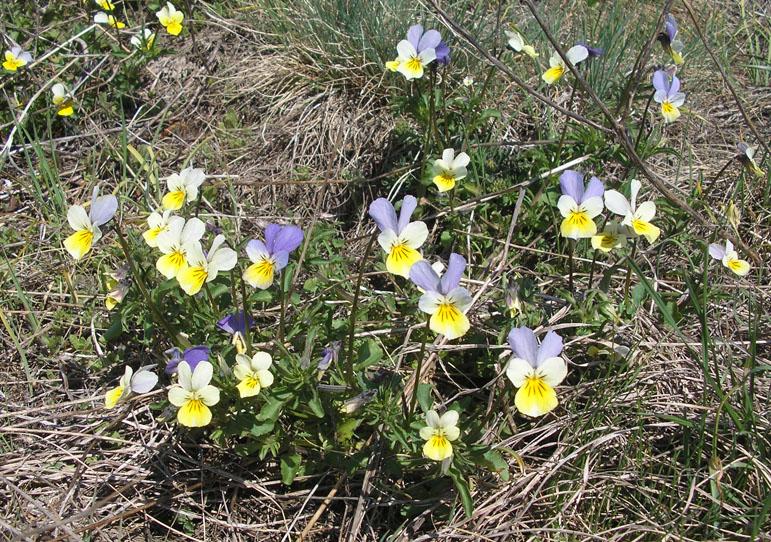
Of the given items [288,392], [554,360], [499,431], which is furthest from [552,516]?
[288,392]

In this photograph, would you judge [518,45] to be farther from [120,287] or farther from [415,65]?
[120,287]

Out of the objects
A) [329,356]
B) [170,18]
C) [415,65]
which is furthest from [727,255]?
[170,18]

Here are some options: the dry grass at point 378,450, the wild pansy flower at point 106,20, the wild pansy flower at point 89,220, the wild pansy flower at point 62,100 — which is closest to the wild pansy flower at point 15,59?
the wild pansy flower at point 62,100

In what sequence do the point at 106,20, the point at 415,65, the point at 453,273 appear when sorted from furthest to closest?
the point at 106,20 < the point at 415,65 < the point at 453,273

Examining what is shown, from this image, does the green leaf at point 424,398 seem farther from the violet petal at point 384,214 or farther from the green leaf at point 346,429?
the violet petal at point 384,214

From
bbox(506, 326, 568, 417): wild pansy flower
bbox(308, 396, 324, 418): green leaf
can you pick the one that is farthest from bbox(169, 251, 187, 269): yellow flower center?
bbox(506, 326, 568, 417): wild pansy flower

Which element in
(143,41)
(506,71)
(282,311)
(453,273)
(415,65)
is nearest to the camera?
(453,273)

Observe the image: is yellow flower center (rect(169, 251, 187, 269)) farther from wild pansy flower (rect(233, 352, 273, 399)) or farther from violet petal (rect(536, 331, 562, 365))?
violet petal (rect(536, 331, 562, 365))
